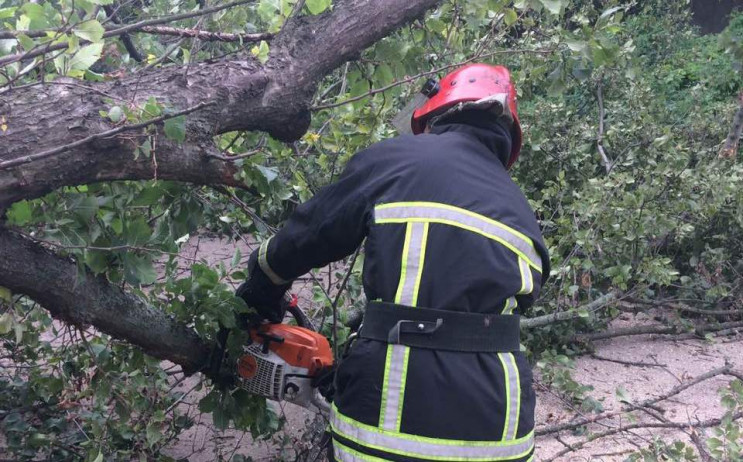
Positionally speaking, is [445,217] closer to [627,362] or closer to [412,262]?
[412,262]

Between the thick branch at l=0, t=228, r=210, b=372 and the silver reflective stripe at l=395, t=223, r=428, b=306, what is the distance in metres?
0.93

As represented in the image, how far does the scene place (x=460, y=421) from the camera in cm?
187

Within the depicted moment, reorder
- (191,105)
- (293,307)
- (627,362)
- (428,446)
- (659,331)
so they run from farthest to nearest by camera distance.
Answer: (659,331) → (627,362) → (293,307) → (191,105) → (428,446)

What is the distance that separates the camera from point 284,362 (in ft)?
7.97

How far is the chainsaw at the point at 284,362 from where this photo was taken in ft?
7.96

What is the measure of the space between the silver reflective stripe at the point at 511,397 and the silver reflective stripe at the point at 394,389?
0.27 metres

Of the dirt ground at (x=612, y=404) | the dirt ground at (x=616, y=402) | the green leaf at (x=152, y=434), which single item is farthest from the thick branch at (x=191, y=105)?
the dirt ground at (x=616, y=402)

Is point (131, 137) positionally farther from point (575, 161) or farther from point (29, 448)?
point (575, 161)

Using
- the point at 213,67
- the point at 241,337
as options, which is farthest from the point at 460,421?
the point at 213,67

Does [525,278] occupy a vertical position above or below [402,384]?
above

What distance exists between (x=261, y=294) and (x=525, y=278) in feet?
2.87

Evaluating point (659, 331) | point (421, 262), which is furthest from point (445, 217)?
point (659, 331)

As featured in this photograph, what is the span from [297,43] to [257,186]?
1.62ft

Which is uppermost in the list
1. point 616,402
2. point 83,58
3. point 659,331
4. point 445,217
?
point 83,58
